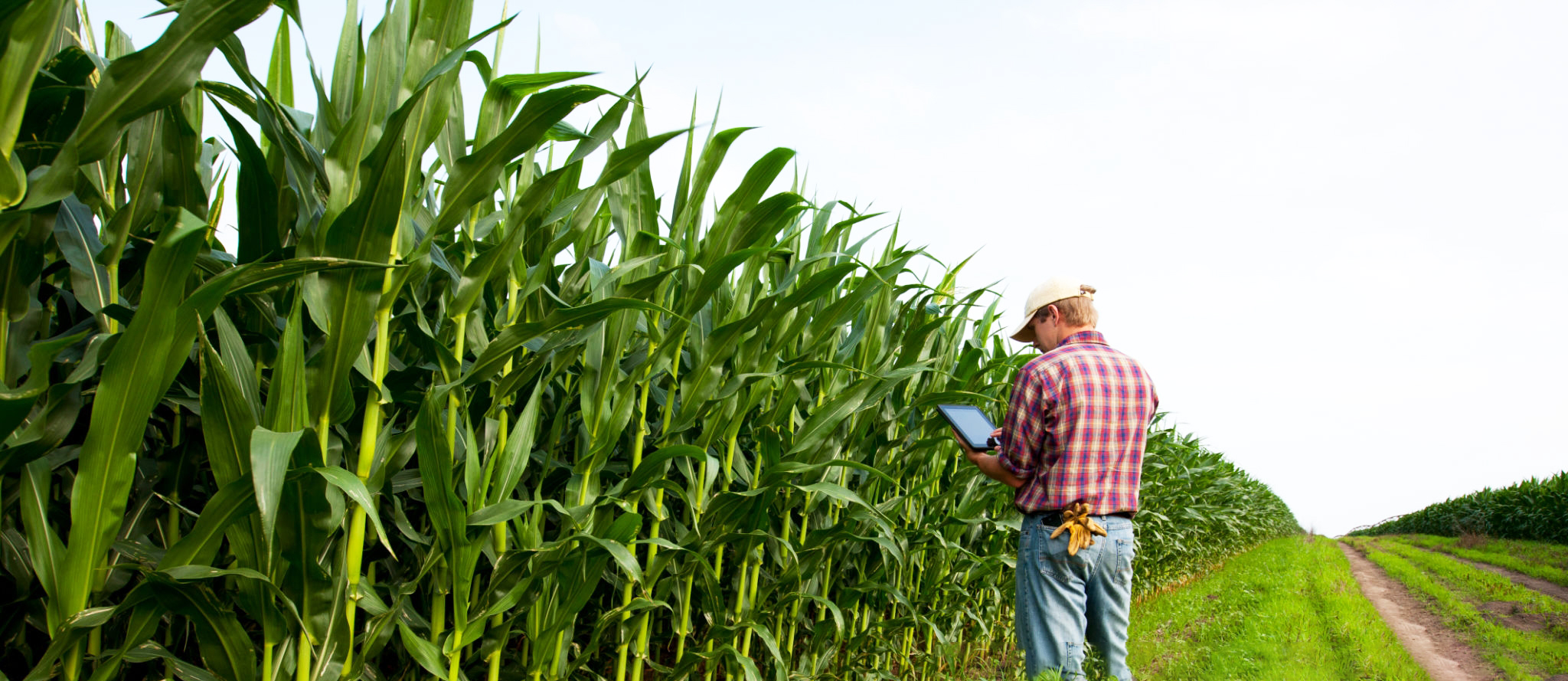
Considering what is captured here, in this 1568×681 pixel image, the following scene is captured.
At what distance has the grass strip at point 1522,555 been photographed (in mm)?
13562

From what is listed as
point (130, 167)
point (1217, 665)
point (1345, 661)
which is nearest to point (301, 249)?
point (130, 167)

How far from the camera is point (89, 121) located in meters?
1.12

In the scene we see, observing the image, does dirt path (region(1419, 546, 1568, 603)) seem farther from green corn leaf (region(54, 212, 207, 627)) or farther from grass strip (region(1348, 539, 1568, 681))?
green corn leaf (region(54, 212, 207, 627))

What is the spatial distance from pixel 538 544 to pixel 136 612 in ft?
2.19

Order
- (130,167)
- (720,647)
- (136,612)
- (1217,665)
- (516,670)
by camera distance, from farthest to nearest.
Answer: (1217,665)
(720,647)
(516,670)
(130,167)
(136,612)

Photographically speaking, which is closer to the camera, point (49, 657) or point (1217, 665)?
point (49, 657)

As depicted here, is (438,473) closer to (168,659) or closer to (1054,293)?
(168,659)

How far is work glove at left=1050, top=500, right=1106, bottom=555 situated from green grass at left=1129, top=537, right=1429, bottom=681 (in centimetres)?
244

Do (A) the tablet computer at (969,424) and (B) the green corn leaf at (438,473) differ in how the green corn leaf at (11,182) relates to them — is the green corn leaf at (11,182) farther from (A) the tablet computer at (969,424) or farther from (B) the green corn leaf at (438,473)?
(A) the tablet computer at (969,424)

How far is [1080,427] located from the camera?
9.15 ft

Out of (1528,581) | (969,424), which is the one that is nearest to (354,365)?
(969,424)

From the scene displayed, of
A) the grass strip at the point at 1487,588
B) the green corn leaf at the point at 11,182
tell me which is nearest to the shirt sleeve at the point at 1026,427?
the green corn leaf at the point at 11,182

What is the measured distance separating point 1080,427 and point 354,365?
2200 millimetres

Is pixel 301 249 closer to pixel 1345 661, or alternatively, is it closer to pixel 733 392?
pixel 733 392
